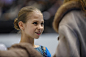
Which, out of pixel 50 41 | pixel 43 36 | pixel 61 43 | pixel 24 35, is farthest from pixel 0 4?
pixel 61 43

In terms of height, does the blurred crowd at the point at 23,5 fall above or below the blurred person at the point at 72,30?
above

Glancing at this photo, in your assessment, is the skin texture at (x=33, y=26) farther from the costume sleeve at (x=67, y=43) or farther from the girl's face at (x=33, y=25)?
the costume sleeve at (x=67, y=43)

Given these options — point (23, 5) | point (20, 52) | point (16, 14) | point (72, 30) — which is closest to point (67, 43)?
point (72, 30)

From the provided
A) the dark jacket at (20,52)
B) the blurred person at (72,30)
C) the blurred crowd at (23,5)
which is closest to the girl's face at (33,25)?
the blurred person at (72,30)

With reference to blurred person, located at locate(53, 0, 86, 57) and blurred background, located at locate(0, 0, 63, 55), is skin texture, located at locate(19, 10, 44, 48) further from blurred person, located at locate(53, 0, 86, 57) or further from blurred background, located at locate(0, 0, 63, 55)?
blurred background, located at locate(0, 0, 63, 55)

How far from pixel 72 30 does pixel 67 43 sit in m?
0.07

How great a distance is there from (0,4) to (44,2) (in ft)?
2.87

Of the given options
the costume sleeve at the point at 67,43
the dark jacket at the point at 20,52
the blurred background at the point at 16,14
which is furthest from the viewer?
the blurred background at the point at 16,14

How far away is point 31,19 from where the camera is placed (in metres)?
0.84

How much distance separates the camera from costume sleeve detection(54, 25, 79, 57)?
2.13 feet

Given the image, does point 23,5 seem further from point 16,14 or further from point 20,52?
point 20,52

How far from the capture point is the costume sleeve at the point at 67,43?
0.65 meters

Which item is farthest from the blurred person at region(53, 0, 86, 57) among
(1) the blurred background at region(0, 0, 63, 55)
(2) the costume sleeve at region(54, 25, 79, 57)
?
(1) the blurred background at region(0, 0, 63, 55)

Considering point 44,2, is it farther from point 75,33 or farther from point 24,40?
point 75,33
